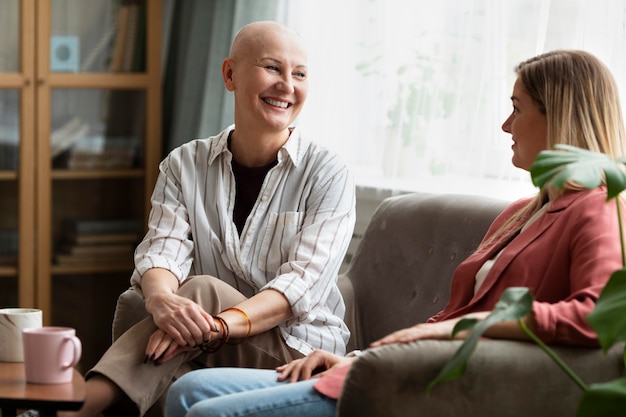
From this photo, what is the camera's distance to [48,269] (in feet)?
12.0

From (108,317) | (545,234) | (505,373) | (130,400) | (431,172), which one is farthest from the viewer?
(108,317)

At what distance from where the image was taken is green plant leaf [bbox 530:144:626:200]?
127 cm

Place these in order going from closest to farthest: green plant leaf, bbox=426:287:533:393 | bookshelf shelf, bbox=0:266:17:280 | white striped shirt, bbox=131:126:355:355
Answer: green plant leaf, bbox=426:287:533:393, white striped shirt, bbox=131:126:355:355, bookshelf shelf, bbox=0:266:17:280

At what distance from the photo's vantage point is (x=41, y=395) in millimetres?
1489

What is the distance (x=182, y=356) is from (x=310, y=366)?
290 millimetres

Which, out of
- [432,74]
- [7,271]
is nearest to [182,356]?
[432,74]

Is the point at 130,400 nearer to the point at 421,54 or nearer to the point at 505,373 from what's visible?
the point at 505,373

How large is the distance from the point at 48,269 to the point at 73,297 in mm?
162

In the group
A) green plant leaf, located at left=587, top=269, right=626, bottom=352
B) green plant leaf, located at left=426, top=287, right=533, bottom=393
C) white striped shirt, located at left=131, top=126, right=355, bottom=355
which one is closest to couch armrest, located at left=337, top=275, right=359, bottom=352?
white striped shirt, located at left=131, top=126, right=355, bottom=355

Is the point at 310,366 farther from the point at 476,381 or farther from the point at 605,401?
the point at 605,401

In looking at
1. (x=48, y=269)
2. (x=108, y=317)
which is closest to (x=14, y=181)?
(x=48, y=269)

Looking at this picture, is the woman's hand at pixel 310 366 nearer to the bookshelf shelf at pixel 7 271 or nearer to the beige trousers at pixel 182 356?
the beige trousers at pixel 182 356

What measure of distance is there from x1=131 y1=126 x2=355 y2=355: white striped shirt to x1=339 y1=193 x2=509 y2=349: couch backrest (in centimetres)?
13

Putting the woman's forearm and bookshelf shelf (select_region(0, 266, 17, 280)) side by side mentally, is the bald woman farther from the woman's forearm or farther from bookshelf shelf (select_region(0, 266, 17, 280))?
bookshelf shelf (select_region(0, 266, 17, 280))
